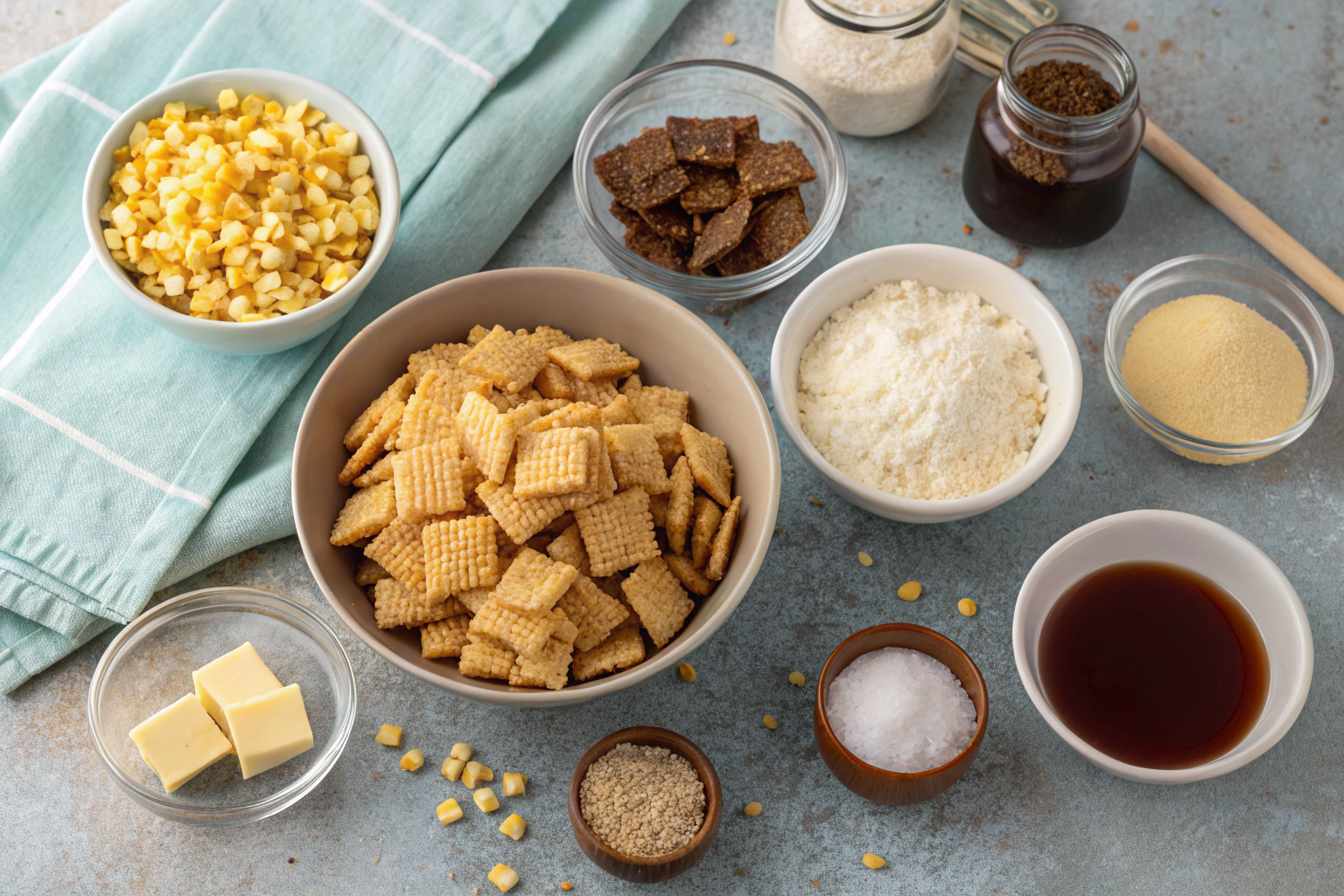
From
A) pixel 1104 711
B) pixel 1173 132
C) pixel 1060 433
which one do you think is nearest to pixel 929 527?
pixel 1060 433

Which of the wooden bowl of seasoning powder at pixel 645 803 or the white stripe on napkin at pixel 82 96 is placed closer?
the wooden bowl of seasoning powder at pixel 645 803

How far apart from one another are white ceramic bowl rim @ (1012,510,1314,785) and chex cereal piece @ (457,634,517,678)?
0.90m

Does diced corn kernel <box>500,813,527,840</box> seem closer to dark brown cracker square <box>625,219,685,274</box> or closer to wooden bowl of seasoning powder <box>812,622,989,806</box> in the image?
wooden bowl of seasoning powder <box>812,622,989,806</box>

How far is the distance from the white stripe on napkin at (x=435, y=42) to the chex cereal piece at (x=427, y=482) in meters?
0.99

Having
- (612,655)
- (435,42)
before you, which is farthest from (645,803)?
(435,42)

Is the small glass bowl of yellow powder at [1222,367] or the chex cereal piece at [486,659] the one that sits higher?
the chex cereal piece at [486,659]

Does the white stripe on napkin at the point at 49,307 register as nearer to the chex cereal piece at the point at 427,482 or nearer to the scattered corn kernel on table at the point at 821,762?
the scattered corn kernel on table at the point at 821,762

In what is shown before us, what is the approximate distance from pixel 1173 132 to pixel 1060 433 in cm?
100

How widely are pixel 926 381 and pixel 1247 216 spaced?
0.96 metres

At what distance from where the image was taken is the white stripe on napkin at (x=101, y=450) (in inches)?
80.1

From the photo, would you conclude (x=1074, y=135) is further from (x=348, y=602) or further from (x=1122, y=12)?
(x=348, y=602)

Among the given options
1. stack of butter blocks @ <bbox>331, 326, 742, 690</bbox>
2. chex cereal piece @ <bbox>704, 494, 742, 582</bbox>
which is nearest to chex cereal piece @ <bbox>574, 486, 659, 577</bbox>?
stack of butter blocks @ <bbox>331, 326, 742, 690</bbox>

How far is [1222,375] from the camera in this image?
211 centimetres

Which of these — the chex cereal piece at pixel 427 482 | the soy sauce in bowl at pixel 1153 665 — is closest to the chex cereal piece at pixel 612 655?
the chex cereal piece at pixel 427 482
